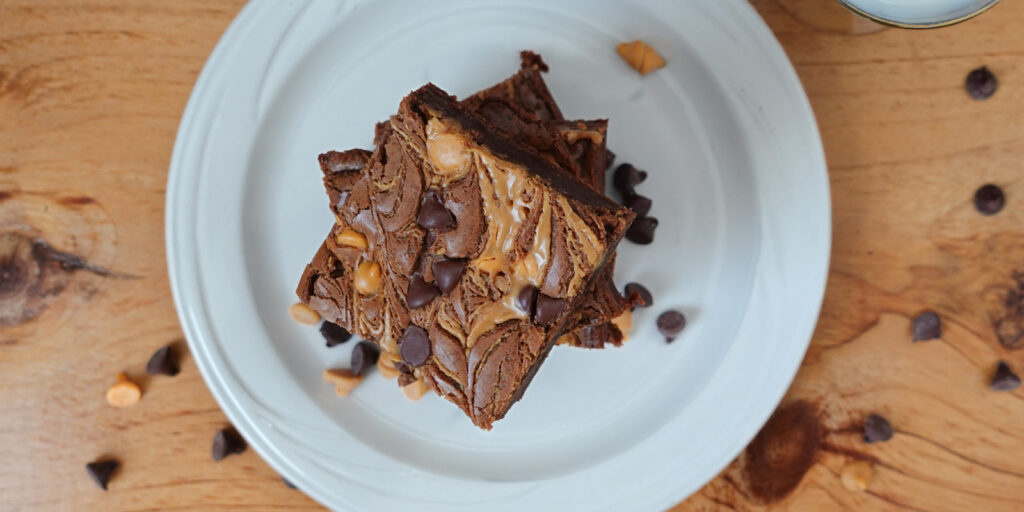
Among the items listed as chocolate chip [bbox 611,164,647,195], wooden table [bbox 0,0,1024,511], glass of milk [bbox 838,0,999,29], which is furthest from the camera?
wooden table [bbox 0,0,1024,511]

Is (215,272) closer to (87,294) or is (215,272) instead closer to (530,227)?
(87,294)

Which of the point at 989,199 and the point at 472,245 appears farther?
the point at 989,199

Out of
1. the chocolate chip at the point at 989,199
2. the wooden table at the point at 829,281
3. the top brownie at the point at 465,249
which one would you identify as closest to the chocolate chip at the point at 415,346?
the top brownie at the point at 465,249

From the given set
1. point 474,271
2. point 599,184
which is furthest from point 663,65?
point 474,271

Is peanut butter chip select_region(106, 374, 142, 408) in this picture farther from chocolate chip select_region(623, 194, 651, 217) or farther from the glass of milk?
the glass of milk

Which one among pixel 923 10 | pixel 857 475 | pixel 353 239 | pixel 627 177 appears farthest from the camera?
pixel 857 475

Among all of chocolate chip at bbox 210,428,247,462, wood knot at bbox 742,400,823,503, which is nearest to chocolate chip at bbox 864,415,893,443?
wood knot at bbox 742,400,823,503

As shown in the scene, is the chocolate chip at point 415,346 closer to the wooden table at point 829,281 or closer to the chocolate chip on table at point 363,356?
the chocolate chip on table at point 363,356

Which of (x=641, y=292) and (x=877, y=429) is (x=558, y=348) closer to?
(x=641, y=292)

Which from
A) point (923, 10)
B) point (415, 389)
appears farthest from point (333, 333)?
point (923, 10)
